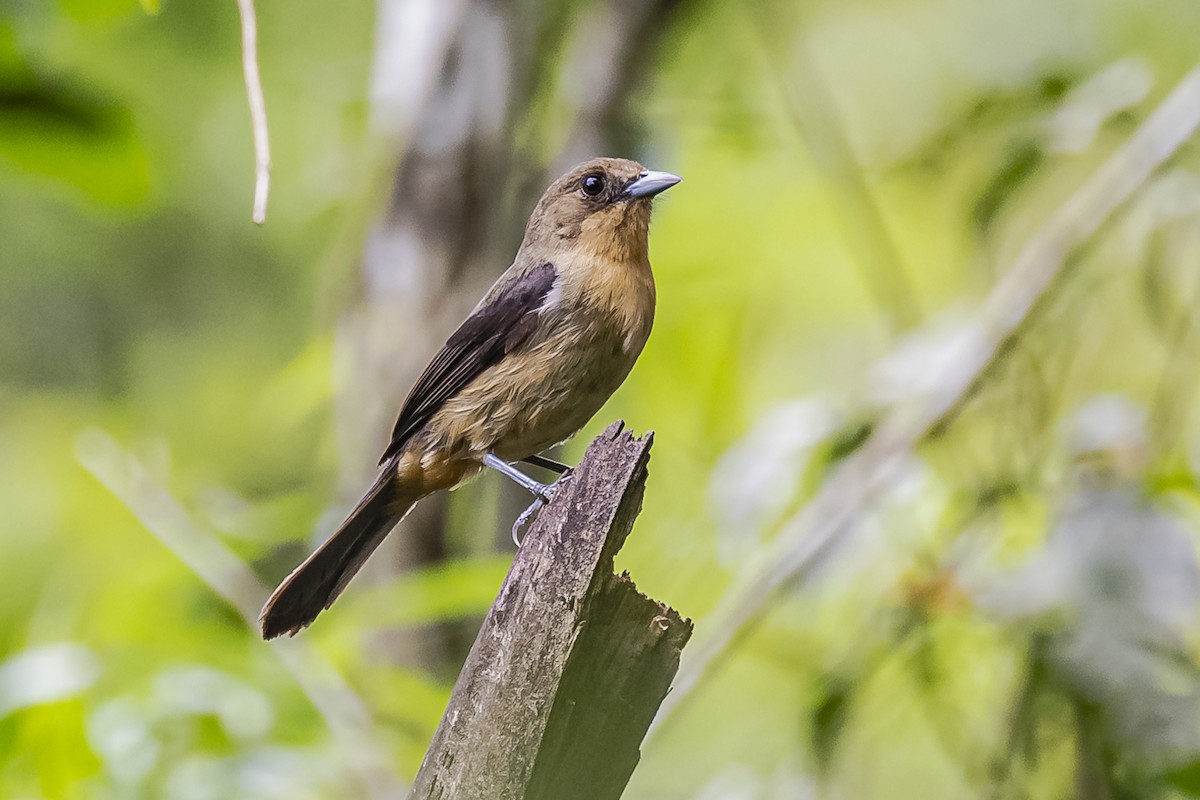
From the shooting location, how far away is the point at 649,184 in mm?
3979

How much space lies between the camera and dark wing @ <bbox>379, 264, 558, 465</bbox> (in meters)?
3.73

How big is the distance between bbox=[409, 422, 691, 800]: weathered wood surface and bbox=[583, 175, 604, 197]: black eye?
6.10ft

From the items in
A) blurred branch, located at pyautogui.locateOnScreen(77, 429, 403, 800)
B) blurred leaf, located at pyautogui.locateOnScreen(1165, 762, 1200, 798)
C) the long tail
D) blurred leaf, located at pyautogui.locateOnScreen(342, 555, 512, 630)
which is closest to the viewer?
blurred leaf, located at pyautogui.locateOnScreen(1165, 762, 1200, 798)

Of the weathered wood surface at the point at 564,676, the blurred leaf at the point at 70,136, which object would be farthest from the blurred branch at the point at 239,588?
the weathered wood surface at the point at 564,676

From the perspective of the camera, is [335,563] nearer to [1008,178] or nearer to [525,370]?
[525,370]

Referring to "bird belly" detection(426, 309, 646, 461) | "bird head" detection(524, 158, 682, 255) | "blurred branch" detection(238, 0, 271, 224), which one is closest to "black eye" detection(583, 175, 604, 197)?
"bird head" detection(524, 158, 682, 255)

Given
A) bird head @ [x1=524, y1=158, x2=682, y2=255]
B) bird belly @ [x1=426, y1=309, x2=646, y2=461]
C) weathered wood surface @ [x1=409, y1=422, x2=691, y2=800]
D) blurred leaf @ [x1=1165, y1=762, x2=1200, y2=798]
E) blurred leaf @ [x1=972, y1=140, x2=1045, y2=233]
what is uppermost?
blurred leaf @ [x1=972, y1=140, x2=1045, y2=233]

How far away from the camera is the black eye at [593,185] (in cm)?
408

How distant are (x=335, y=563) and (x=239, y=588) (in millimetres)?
582

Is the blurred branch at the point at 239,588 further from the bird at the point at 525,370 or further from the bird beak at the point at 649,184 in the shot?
the bird beak at the point at 649,184

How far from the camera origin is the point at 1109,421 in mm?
3621

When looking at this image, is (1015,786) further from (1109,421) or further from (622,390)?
(622,390)

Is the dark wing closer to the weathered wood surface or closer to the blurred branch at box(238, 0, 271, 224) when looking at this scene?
the blurred branch at box(238, 0, 271, 224)

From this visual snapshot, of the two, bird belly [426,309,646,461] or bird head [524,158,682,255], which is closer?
bird belly [426,309,646,461]
